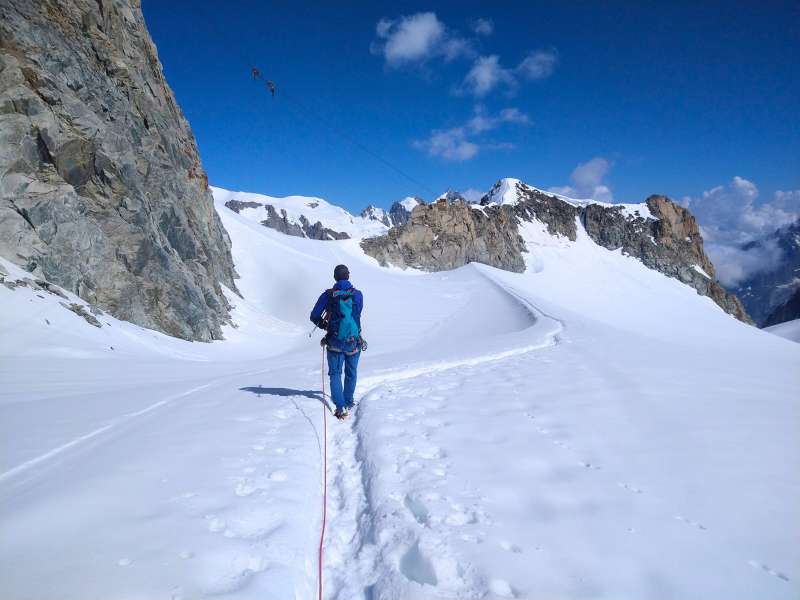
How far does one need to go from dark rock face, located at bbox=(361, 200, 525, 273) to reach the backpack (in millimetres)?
46147

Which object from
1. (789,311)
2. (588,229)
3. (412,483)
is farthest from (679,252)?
(412,483)

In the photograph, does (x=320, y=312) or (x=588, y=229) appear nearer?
(x=320, y=312)

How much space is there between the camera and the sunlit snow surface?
2.59 meters

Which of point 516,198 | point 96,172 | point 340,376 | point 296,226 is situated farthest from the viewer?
point 296,226

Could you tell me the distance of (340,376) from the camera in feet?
20.3

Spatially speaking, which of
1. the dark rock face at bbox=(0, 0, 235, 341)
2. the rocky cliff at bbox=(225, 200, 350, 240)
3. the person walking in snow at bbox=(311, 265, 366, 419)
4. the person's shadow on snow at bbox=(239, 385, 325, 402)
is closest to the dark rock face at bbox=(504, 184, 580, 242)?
the rocky cliff at bbox=(225, 200, 350, 240)

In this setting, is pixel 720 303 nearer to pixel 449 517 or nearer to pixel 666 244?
pixel 666 244

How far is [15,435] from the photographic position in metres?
4.81

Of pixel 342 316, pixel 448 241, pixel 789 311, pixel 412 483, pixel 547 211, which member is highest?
pixel 547 211

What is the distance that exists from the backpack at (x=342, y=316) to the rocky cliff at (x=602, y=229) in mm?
60735

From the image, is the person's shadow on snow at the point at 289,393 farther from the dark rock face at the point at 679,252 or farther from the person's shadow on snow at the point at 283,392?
the dark rock face at the point at 679,252

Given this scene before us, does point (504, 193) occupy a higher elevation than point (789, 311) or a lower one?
higher

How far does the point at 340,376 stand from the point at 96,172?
14982 mm

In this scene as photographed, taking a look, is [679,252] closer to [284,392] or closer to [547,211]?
[547,211]
